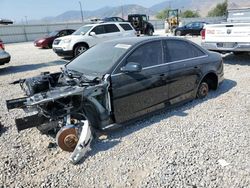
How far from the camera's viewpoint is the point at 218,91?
6340mm

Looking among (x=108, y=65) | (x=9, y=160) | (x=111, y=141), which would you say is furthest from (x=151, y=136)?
(x=9, y=160)

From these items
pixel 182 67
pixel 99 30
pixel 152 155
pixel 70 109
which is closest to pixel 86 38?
pixel 99 30

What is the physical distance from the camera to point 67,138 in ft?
12.0

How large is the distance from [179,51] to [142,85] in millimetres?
1283

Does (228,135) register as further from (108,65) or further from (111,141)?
(108,65)

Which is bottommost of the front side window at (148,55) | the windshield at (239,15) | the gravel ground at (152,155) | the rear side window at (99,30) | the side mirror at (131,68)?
the gravel ground at (152,155)

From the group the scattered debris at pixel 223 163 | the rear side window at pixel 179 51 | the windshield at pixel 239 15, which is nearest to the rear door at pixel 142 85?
the rear side window at pixel 179 51

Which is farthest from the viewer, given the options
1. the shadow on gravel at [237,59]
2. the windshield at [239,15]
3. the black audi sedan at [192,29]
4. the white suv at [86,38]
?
the black audi sedan at [192,29]

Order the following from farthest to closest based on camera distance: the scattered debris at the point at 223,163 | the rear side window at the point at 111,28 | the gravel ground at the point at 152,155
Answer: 1. the rear side window at the point at 111,28
2. the scattered debris at the point at 223,163
3. the gravel ground at the point at 152,155

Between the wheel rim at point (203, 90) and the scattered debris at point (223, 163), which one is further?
the wheel rim at point (203, 90)

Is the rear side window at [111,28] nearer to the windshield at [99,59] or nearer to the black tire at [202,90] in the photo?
the black tire at [202,90]

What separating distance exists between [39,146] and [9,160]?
1.54 ft

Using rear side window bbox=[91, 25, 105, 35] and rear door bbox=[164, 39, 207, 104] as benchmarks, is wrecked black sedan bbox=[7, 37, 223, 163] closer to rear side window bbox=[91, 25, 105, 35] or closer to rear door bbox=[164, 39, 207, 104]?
rear door bbox=[164, 39, 207, 104]

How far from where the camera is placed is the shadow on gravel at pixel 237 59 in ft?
31.6
